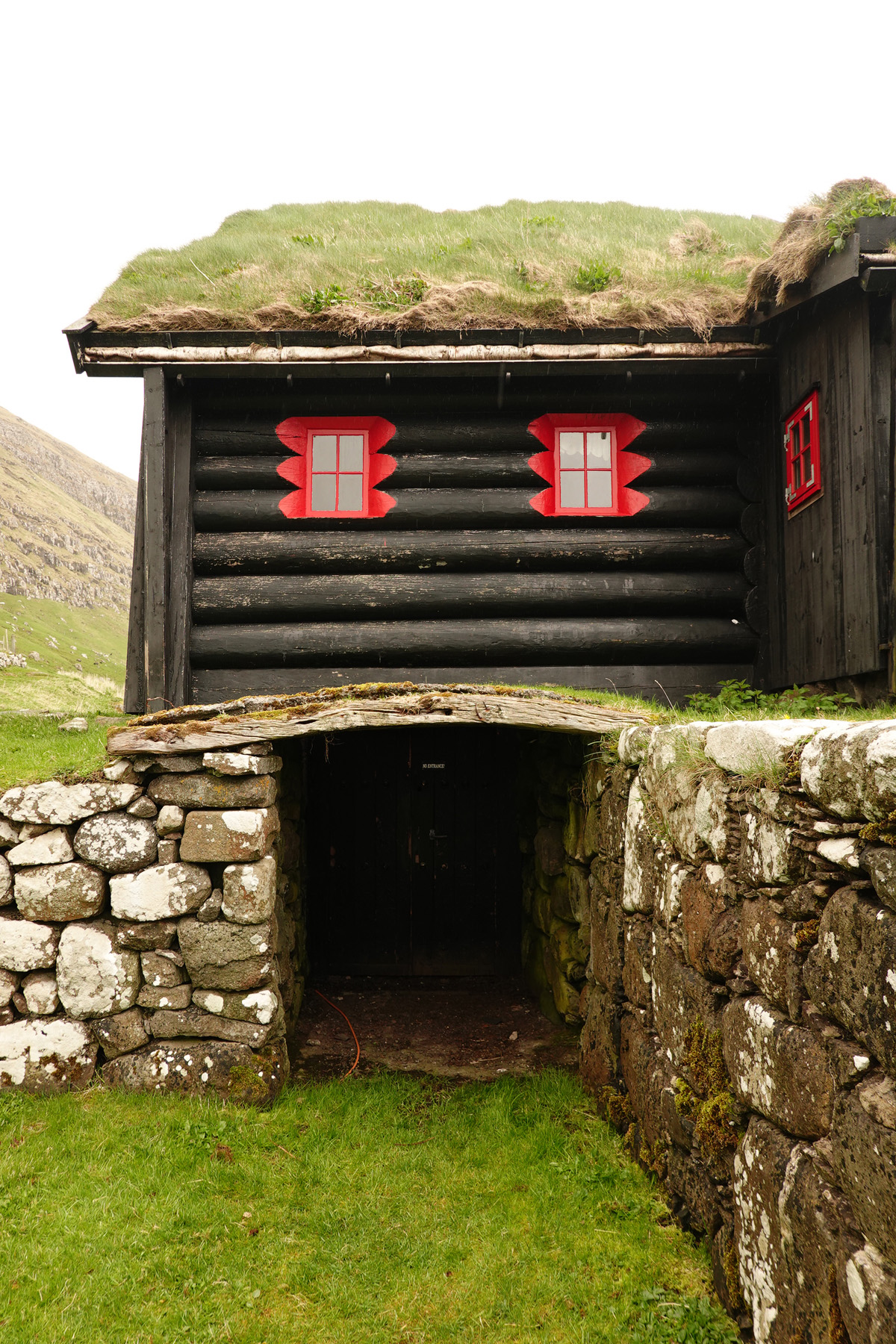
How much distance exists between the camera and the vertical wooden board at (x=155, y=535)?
273 inches

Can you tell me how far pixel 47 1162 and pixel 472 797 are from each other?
5.30 metres

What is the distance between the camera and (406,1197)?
4.15 m

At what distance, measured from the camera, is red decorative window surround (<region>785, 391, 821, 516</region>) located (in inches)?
256

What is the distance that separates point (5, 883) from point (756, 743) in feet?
13.7

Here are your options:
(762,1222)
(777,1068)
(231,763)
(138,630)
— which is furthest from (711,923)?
(138,630)

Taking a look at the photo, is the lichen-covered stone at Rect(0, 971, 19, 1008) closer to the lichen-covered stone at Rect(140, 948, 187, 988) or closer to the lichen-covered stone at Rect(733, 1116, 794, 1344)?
the lichen-covered stone at Rect(140, 948, 187, 988)

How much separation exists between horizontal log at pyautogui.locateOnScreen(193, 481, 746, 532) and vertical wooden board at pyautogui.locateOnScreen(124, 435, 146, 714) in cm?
52

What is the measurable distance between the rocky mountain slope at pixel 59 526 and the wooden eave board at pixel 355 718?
27094mm

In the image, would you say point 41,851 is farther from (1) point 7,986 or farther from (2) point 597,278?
(2) point 597,278

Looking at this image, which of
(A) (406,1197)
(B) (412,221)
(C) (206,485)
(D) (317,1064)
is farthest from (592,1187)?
(B) (412,221)

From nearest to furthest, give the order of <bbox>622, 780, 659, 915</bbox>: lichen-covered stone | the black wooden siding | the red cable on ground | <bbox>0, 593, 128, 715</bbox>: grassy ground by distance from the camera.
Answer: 1. <bbox>622, 780, 659, 915</bbox>: lichen-covered stone
2. the red cable on ground
3. the black wooden siding
4. <bbox>0, 593, 128, 715</bbox>: grassy ground

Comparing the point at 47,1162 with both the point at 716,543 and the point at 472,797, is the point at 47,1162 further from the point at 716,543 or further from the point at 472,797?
the point at 716,543

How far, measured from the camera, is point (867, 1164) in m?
2.08

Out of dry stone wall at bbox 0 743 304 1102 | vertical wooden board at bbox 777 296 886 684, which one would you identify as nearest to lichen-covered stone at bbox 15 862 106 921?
dry stone wall at bbox 0 743 304 1102
